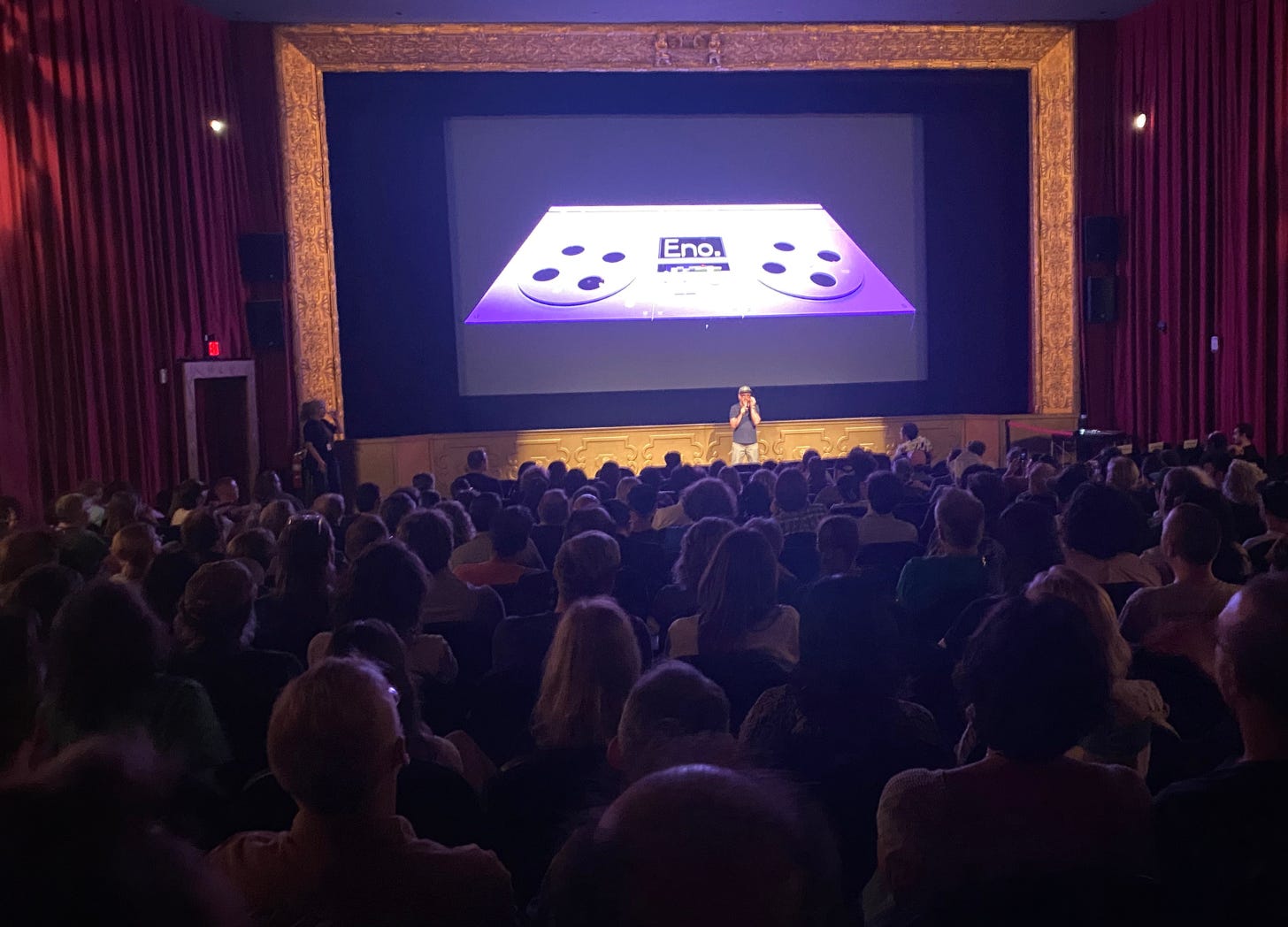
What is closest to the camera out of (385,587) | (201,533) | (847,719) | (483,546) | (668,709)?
(668,709)

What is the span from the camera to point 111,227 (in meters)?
9.08

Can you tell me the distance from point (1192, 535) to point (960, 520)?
833mm

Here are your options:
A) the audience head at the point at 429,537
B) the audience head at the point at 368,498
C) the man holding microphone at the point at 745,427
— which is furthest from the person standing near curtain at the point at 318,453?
the audience head at the point at 429,537

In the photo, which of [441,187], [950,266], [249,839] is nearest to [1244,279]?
[950,266]

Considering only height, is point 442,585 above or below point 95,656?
below

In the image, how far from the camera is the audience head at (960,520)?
376 centimetres

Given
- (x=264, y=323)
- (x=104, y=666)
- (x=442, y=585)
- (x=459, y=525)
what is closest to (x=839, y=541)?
(x=442, y=585)

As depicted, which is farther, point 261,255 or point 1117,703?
point 261,255

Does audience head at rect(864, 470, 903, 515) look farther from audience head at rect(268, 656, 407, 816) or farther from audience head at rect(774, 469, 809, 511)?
audience head at rect(268, 656, 407, 816)

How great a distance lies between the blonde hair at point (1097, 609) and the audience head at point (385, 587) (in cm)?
157

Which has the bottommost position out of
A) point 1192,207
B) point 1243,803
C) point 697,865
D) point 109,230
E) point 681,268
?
point 1243,803

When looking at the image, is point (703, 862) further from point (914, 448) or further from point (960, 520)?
point (914, 448)

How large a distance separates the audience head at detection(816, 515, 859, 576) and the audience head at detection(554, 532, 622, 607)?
887 millimetres

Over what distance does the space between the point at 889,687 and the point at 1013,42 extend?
11.6 meters
